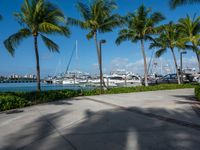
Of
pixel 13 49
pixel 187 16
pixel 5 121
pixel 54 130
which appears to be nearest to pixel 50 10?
pixel 13 49

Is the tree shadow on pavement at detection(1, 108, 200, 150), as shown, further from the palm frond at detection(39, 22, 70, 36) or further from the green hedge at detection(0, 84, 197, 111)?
the palm frond at detection(39, 22, 70, 36)

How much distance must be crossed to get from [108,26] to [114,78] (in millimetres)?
34260

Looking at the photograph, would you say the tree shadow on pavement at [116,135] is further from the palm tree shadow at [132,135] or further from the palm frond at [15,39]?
the palm frond at [15,39]

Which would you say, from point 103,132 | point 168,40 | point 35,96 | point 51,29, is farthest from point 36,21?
point 168,40

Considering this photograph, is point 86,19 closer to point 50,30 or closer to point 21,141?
point 50,30

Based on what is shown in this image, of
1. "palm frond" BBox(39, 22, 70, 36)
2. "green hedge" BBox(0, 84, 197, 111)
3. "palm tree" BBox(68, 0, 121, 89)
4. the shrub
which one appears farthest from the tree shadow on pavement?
"palm tree" BBox(68, 0, 121, 89)

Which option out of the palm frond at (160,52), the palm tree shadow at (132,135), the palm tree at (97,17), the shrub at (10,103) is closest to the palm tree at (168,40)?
the palm frond at (160,52)

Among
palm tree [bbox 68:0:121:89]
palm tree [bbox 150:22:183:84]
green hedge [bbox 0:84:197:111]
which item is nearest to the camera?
green hedge [bbox 0:84:197:111]

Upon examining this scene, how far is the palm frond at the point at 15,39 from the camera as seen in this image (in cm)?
1814

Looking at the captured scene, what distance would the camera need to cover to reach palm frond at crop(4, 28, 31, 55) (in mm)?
18141

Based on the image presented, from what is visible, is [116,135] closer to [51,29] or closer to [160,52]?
[51,29]

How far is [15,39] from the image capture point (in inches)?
724

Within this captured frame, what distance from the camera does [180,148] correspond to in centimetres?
Result: 557

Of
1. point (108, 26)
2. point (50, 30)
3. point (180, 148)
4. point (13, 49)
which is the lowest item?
point (180, 148)
